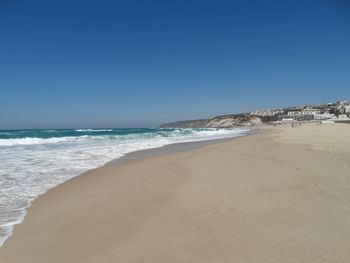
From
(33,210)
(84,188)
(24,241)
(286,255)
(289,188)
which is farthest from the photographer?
(84,188)

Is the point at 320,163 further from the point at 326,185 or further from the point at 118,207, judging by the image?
the point at 118,207

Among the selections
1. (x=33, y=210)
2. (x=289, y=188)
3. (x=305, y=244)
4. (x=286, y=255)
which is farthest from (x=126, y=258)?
(x=289, y=188)

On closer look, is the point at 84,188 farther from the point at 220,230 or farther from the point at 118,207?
the point at 220,230

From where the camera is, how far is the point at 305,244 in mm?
1946

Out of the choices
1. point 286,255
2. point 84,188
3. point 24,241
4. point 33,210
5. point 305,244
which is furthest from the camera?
point 84,188

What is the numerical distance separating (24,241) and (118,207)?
118 cm

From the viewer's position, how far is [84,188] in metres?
4.20

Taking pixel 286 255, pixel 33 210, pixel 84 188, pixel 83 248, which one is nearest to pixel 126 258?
pixel 83 248

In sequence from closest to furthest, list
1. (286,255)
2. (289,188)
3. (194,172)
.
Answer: (286,255)
(289,188)
(194,172)

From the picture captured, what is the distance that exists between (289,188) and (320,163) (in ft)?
8.65

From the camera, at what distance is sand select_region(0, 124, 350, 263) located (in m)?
1.90

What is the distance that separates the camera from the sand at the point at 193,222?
6.22ft

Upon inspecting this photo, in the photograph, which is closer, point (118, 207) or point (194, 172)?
point (118, 207)

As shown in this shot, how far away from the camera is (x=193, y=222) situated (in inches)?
97.7
